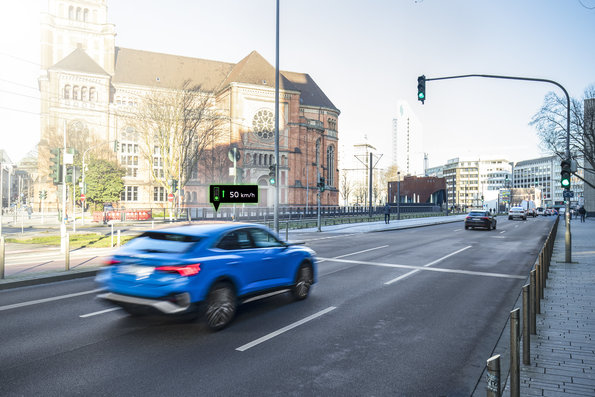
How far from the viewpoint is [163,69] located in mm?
69500

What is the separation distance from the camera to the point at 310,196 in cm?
6825

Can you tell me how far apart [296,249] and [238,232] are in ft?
5.13

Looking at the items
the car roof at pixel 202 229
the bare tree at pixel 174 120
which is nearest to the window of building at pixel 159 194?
the bare tree at pixel 174 120

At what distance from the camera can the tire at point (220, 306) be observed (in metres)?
5.71

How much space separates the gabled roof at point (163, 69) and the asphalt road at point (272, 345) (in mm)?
61187

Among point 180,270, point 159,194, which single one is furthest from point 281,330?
point 159,194

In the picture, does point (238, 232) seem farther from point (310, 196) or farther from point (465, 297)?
point (310, 196)

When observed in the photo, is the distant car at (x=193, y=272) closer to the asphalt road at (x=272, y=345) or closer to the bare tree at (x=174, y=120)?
the asphalt road at (x=272, y=345)

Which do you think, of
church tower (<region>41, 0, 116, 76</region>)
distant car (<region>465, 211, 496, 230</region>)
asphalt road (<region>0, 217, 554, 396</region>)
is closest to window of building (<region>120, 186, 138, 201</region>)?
church tower (<region>41, 0, 116, 76</region>)

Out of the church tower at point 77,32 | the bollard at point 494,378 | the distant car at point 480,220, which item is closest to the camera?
the bollard at point 494,378

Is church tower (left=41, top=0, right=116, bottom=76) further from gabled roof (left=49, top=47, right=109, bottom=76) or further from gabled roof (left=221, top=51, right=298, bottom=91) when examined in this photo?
gabled roof (left=221, top=51, right=298, bottom=91)

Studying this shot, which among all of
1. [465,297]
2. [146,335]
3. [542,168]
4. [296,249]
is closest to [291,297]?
[296,249]

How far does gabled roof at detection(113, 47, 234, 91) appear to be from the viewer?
65688mm
